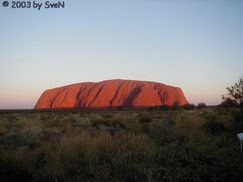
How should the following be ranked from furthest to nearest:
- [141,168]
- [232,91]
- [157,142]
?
[232,91]
[157,142]
[141,168]

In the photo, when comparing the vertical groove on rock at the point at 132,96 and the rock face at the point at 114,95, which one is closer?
the vertical groove on rock at the point at 132,96

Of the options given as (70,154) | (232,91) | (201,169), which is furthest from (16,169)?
(232,91)

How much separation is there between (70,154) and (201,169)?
276cm

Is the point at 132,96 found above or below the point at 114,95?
above

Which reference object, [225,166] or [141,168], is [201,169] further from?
[141,168]

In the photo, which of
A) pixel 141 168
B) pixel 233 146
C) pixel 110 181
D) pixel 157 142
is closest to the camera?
pixel 110 181

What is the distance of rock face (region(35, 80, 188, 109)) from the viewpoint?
295 feet

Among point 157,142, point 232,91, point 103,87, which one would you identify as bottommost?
point 103,87

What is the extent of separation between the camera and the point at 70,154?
6.57 metres

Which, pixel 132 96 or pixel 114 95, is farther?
pixel 114 95

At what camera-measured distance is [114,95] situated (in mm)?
94562

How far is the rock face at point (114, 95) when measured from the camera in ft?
295

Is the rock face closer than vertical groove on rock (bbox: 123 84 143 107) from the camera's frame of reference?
No

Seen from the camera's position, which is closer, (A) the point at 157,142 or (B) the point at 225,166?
(B) the point at 225,166
